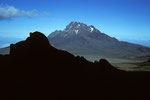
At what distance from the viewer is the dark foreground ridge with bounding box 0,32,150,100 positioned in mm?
15969

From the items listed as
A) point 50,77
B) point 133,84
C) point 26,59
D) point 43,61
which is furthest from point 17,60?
point 133,84

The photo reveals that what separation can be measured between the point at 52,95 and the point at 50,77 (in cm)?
261

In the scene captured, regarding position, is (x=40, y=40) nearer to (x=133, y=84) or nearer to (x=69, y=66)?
(x=69, y=66)

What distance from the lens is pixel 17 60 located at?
19438 mm

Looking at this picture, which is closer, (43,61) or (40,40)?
(43,61)

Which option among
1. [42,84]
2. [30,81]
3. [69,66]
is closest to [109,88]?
[69,66]

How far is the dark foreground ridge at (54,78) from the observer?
52.4ft

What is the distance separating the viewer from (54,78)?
58.5 feet

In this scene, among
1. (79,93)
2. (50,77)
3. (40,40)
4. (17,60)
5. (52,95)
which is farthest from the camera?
(40,40)

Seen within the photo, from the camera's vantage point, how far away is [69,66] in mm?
20469

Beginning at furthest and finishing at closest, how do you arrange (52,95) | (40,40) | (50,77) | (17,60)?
(40,40), (17,60), (50,77), (52,95)

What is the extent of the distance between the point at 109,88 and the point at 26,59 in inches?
360

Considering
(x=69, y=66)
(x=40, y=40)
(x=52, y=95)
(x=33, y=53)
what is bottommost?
(x=52, y=95)

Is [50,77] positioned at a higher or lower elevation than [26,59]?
lower
